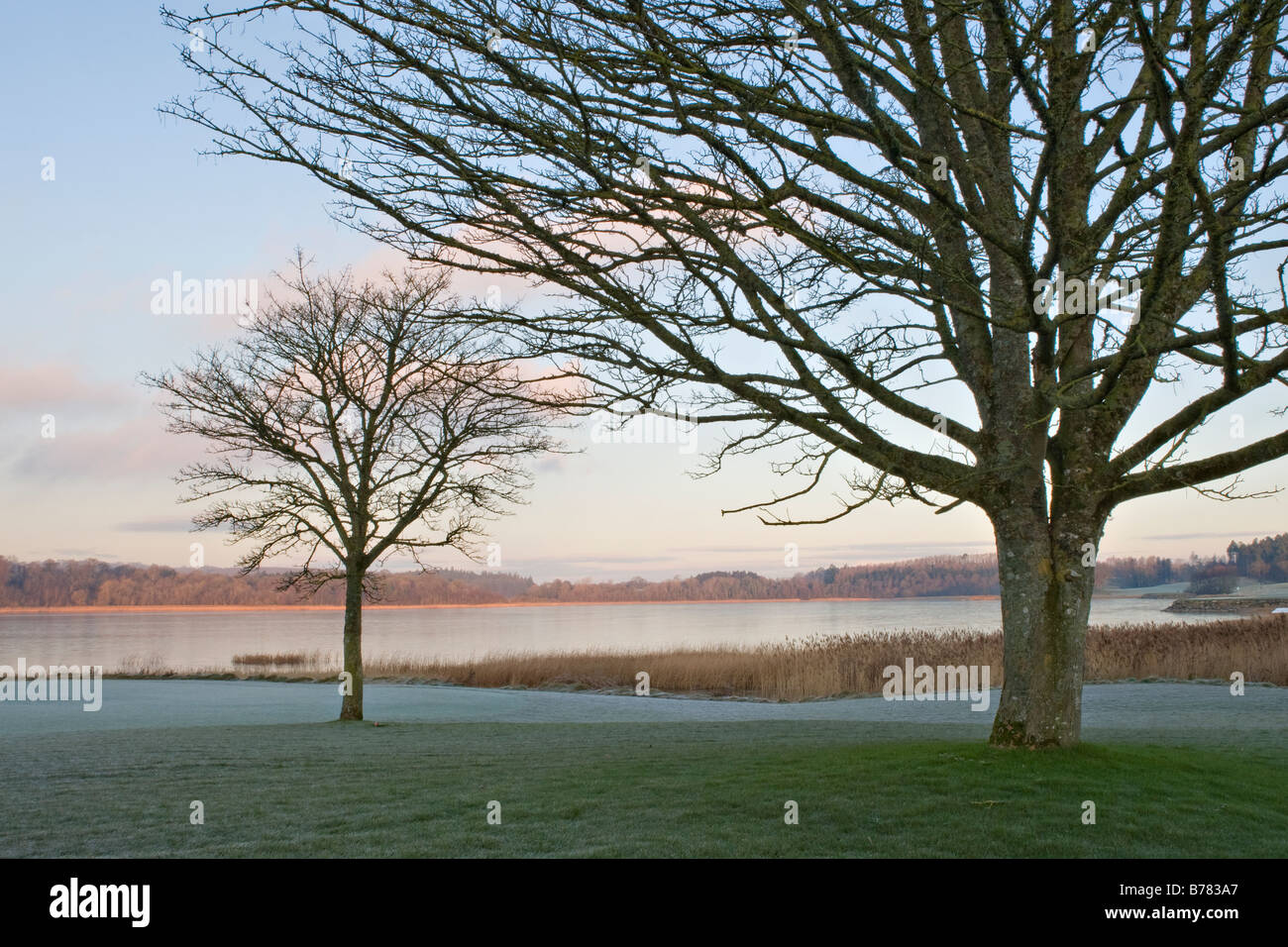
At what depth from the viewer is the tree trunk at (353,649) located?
1678cm

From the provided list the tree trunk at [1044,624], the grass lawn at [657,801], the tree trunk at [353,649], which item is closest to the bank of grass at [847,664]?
the tree trunk at [353,649]

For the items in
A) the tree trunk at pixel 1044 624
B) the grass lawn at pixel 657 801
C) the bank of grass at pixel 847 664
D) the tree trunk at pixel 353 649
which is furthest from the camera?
the bank of grass at pixel 847 664

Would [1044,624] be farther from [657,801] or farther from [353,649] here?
[353,649]

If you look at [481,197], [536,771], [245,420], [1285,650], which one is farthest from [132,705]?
[1285,650]

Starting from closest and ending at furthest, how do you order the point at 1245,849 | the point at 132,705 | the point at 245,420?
the point at 1245,849 < the point at 245,420 < the point at 132,705

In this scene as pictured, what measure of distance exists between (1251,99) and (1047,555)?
462 cm

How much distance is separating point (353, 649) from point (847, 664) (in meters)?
13.1

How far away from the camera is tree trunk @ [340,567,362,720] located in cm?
1678

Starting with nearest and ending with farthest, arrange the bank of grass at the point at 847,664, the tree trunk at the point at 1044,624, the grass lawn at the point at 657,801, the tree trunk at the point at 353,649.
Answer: the grass lawn at the point at 657,801, the tree trunk at the point at 1044,624, the tree trunk at the point at 353,649, the bank of grass at the point at 847,664

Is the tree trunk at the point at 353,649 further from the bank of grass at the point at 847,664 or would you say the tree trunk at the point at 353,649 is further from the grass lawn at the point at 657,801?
the bank of grass at the point at 847,664

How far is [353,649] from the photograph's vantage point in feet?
55.6

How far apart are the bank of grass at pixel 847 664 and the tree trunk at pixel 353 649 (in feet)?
33.3
